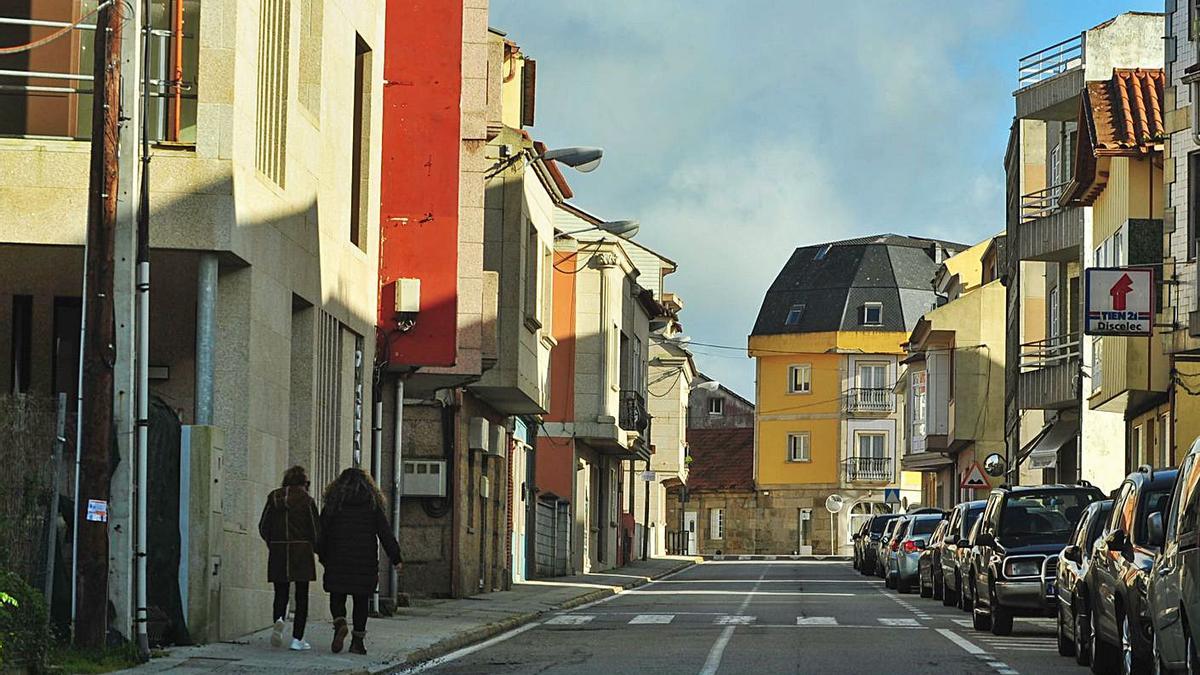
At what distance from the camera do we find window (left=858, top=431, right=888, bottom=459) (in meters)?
106

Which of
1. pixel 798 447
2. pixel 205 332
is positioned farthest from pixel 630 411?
pixel 798 447

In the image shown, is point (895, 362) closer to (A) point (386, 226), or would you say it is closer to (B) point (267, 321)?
(A) point (386, 226)

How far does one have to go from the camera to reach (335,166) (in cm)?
2516

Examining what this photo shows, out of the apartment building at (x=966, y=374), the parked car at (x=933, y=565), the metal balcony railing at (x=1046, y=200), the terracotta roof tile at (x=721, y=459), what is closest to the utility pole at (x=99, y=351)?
the parked car at (x=933, y=565)

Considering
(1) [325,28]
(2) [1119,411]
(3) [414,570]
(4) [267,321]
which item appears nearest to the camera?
(4) [267,321]

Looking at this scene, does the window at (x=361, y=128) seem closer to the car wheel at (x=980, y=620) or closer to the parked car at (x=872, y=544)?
the car wheel at (x=980, y=620)

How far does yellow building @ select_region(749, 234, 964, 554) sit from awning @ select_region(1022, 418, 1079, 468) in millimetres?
52330

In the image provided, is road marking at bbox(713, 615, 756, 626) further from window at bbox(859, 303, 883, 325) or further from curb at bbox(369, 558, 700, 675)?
window at bbox(859, 303, 883, 325)

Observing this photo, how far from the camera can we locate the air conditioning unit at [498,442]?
38938 millimetres

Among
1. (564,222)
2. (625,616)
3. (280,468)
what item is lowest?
(625,616)

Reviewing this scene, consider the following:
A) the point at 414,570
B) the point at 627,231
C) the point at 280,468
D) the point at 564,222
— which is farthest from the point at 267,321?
the point at 564,222

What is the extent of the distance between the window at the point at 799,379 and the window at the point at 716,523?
24.6 ft

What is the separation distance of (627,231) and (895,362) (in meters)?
65.7

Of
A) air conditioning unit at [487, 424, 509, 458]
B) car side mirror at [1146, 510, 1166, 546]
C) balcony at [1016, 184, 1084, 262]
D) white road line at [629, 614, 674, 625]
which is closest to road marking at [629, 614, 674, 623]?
white road line at [629, 614, 674, 625]
